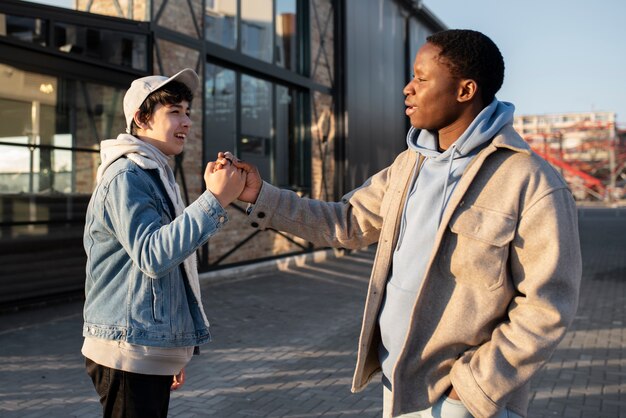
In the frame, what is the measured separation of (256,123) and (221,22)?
2197 mm

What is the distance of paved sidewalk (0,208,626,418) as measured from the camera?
466 cm

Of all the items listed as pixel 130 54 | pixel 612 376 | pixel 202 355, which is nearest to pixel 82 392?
pixel 202 355

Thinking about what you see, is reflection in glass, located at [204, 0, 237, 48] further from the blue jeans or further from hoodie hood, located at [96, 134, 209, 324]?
the blue jeans

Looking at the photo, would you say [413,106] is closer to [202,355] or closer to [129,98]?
[129,98]

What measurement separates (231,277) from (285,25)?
5.74m

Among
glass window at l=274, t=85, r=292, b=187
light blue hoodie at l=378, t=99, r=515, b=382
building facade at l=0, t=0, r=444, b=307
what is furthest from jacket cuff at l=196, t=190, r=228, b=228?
glass window at l=274, t=85, r=292, b=187

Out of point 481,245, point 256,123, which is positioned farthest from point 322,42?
point 481,245

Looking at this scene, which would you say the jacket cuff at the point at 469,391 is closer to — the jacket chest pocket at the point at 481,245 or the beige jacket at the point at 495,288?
the beige jacket at the point at 495,288

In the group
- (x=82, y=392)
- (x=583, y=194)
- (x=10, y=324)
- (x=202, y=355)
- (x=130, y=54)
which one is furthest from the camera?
(x=583, y=194)

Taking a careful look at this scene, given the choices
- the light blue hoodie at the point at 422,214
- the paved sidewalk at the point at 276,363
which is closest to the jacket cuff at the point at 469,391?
the light blue hoodie at the point at 422,214

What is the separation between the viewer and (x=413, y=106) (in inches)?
84.0

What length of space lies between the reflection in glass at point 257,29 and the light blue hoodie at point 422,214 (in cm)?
1017

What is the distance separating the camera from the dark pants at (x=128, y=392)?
220 centimetres

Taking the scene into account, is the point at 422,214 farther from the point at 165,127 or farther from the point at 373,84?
the point at 373,84
